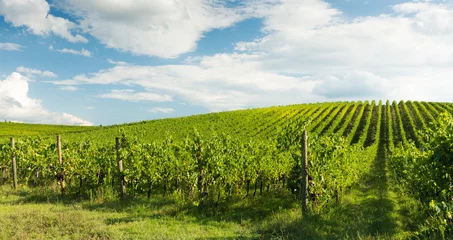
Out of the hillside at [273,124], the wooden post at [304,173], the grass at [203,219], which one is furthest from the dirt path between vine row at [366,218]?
the hillside at [273,124]

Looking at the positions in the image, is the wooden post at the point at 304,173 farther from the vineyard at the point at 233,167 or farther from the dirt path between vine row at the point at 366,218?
the dirt path between vine row at the point at 366,218

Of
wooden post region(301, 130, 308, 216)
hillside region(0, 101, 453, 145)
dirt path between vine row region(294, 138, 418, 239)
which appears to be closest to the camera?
dirt path between vine row region(294, 138, 418, 239)

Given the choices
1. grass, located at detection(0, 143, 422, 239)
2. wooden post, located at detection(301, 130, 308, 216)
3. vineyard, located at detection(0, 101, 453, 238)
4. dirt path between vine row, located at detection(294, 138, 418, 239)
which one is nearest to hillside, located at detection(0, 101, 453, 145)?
vineyard, located at detection(0, 101, 453, 238)

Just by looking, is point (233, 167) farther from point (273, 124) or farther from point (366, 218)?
point (273, 124)

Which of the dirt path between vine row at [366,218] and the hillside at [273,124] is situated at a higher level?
the hillside at [273,124]

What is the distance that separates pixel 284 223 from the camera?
11.7 m

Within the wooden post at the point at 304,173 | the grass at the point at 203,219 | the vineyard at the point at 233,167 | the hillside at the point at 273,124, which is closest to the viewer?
the vineyard at the point at 233,167

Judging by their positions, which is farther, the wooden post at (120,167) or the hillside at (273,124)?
the hillside at (273,124)

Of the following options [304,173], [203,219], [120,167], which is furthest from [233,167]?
[120,167]

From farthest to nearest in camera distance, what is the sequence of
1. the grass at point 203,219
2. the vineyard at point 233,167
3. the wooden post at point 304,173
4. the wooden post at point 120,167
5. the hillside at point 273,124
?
the hillside at point 273,124 < the wooden post at point 120,167 < the wooden post at point 304,173 < the grass at point 203,219 < the vineyard at point 233,167

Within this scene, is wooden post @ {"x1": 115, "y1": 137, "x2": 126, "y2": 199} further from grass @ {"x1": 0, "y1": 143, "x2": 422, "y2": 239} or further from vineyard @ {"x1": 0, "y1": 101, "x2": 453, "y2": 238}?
grass @ {"x1": 0, "y1": 143, "x2": 422, "y2": 239}

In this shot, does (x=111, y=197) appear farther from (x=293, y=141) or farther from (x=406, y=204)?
(x=406, y=204)

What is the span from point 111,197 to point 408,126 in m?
55.7

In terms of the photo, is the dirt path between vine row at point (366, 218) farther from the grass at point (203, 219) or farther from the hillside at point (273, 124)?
the hillside at point (273, 124)
